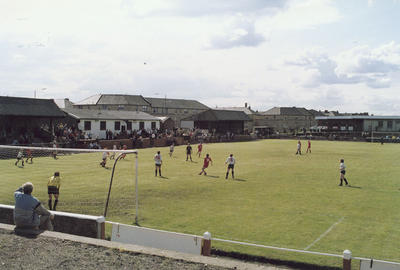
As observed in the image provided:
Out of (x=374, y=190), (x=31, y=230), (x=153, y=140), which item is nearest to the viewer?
(x=31, y=230)

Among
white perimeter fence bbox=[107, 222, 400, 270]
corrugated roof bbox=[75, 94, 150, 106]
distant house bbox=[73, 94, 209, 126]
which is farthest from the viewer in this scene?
corrugated roof bbox=[75, 94, 150, 106]

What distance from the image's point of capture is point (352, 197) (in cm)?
1842

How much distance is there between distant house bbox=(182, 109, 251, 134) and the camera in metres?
76.9

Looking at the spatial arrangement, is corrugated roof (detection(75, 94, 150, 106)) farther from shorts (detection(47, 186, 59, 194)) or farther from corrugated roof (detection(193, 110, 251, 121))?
shorts (detection(47, 186, 59, 194))

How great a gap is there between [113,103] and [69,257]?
81293mm

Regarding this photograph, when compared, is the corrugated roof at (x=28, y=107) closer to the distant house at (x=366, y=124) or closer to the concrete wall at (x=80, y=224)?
the concrete wall at (x=80, y=224)

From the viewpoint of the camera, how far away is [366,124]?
83500mm

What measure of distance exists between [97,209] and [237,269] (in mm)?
9111

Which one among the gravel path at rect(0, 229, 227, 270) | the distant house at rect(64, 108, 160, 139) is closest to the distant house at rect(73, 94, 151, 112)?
the distant house at rect(64, 108, 160, 139)

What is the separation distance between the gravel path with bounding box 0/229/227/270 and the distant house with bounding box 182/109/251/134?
68.1 meters

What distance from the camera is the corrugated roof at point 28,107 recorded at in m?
37.2

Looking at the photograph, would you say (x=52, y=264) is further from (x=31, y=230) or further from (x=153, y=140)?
(x=153, y=140)

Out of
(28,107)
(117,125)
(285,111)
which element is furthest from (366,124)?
(28,107)

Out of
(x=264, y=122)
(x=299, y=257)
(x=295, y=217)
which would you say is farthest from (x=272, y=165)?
Result: (x=264, y=122)
